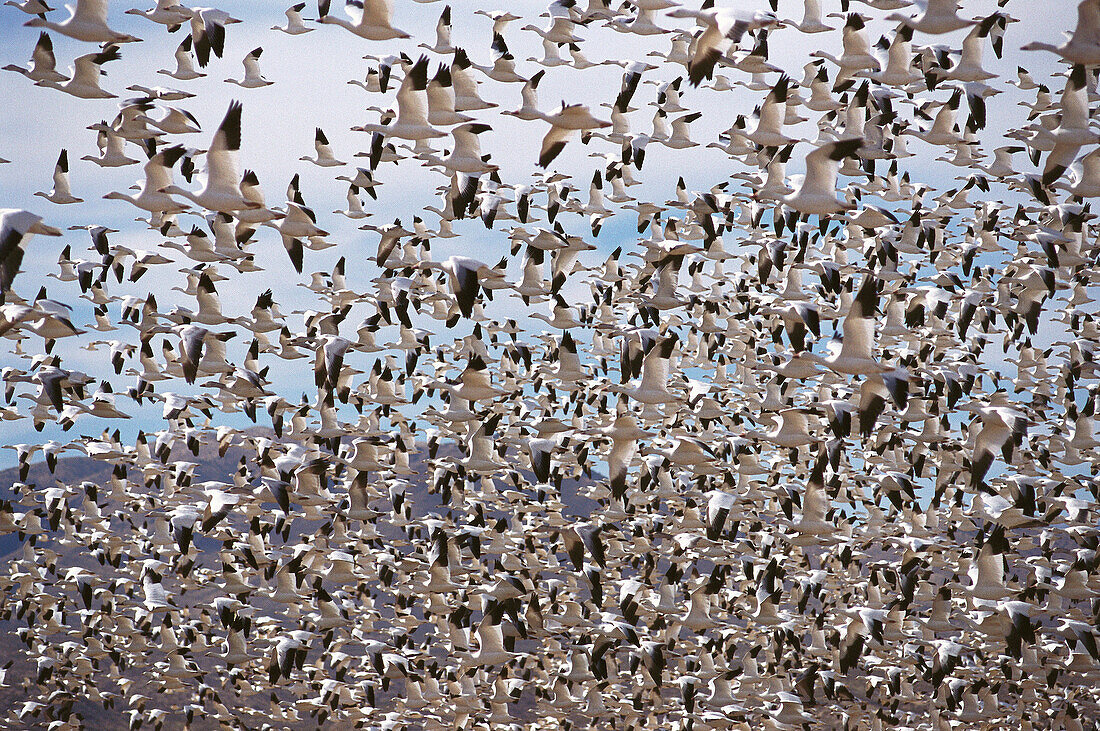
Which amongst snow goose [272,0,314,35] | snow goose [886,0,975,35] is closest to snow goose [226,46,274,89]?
snow goose [272,0,314,35]

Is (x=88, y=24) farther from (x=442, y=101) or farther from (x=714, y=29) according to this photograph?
(x=714, y=29)

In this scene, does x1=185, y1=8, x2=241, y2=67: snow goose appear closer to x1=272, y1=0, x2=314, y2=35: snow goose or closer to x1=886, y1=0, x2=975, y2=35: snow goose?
x1=272, y1=0, x2=314, y2=35: snow goose

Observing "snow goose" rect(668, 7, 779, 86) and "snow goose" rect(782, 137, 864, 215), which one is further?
"snow goose" rect(782, 137, 864, 215)

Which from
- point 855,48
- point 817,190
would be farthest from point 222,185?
point 855,48

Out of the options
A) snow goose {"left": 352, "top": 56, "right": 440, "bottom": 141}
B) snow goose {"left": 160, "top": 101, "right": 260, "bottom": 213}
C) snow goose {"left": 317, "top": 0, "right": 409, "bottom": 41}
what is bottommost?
snow goose {"left": 160, "top": 101, "right": 260, "bottom": 213}

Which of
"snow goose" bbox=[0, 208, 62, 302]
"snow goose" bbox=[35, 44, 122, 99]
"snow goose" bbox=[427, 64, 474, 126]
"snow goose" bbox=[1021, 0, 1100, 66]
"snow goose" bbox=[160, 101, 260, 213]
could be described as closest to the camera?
"snow goose" bbox=[0, 208, 62, 302]

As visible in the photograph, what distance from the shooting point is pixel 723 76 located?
84.2 ft

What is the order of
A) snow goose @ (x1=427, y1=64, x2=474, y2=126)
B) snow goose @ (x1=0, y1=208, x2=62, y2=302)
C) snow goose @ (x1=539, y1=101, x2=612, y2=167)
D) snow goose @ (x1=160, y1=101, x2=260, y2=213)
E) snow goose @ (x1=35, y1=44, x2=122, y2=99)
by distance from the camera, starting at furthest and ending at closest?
snow goose @ (x1=35, y1=44, x2=122, y2=99) < snow goose @ (x1=427, y1=64, x2=474, y2=126) < snow goose @ (x1=160, y1=101, x2=260, y2=213) < snow goose @ (x1=539, y1=101, x2=612, y2=167) < snow goose @ (x1=0, y1=208, x2=62, y2=302)

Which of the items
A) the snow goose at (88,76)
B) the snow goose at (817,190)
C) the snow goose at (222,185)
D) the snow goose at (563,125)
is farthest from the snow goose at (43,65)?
the snow goose at (817,190)

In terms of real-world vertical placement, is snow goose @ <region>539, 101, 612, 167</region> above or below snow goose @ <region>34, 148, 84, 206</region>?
above

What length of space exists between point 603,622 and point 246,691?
14298 mm

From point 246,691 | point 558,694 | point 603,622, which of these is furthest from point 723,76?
point 246,691

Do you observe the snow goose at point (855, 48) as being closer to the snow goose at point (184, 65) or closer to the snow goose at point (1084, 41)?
the snow goose at point (1084, 41)

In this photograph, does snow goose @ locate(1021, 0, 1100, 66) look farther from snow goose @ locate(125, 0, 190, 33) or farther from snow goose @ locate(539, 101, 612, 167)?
snow goose @ locate(125, 0, 190, 33)
